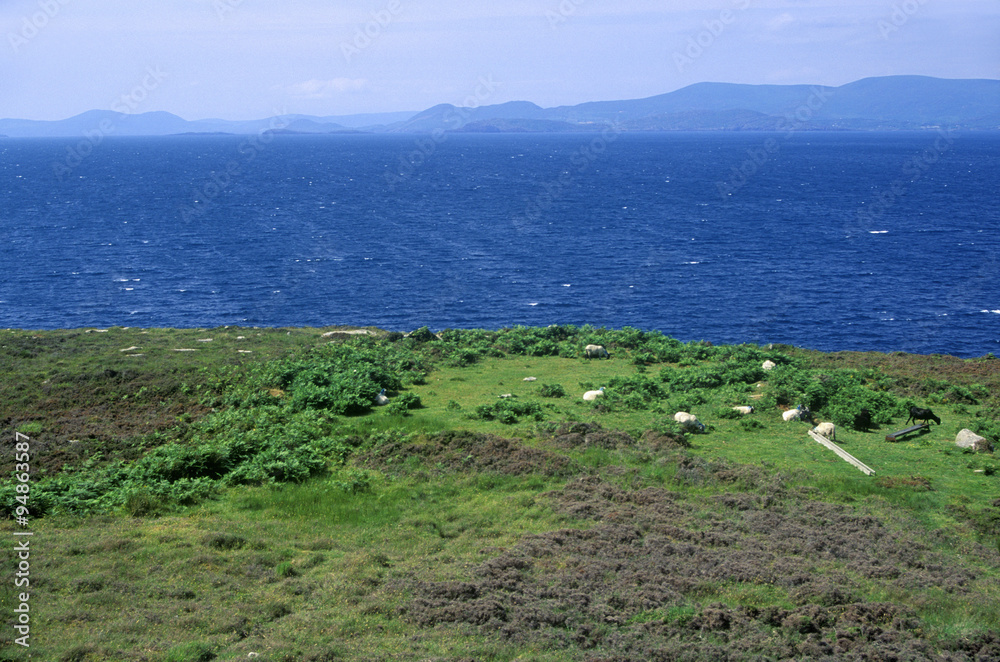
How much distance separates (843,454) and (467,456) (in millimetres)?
12888

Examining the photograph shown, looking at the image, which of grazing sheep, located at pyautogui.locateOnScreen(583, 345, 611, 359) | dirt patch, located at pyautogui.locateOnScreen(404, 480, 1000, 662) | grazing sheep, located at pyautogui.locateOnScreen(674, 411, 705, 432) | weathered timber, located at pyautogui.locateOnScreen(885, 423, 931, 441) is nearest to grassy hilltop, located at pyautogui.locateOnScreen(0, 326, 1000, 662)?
dirt patch, located at pyautogui.locateOnScreen(404, 480, 1000, 662)

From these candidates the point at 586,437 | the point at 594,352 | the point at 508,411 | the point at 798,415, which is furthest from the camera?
the point at 594,352

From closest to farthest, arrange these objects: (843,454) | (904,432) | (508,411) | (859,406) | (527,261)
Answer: (843,454) < (904,432) < (859,406) < (508,411) < (527,261)

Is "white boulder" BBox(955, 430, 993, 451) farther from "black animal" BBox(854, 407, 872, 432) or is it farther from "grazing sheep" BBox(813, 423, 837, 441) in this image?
"grazing sheep" BBox(813, 423, 837, 441)

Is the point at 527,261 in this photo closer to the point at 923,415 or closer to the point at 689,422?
the point at 689,422

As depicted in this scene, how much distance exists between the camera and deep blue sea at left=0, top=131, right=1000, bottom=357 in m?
69.4

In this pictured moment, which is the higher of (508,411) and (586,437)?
(508,411)

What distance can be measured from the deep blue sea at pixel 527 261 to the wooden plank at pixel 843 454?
36.9 meters

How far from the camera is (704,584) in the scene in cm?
1733

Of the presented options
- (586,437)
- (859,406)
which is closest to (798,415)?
(859,406)

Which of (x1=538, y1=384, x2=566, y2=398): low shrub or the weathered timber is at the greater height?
(x1=538, y1=384, x2=566, y2=398): low shrub

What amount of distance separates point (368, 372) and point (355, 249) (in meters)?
69.8

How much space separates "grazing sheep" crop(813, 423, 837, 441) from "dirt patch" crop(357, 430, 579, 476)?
9.91 m

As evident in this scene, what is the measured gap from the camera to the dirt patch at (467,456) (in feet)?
81.6
